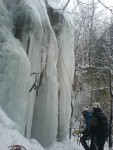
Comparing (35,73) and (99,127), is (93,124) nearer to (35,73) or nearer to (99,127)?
(99,127)

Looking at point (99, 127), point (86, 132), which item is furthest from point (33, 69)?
point (99, 127)

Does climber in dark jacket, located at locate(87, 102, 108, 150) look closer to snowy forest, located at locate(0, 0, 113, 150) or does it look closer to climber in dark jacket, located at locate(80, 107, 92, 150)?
climber in dark jacket, located at locate(80, 107, 92, 150)

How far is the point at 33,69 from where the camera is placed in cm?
774

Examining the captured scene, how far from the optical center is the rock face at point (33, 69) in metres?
6.54

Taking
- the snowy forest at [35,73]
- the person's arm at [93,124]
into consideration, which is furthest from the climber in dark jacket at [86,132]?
the snowy forest at [35,73]

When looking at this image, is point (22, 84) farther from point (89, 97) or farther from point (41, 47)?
point (89, 97)

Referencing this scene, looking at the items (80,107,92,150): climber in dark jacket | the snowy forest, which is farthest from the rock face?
(80,107,92,150): climber in dark jacket

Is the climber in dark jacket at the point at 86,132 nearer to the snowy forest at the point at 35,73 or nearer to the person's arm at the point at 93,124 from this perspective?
the person's arm at the point at 93,124

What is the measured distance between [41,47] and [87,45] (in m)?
16.6

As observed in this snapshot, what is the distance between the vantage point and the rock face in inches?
257

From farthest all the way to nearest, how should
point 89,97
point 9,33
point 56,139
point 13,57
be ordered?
point 89,97
point 56,139
point 9,33
point 13,57

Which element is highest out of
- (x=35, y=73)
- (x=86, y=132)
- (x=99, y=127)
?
(x=35, y=73)

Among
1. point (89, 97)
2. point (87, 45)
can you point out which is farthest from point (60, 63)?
point (87, 45)

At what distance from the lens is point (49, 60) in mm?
8758
